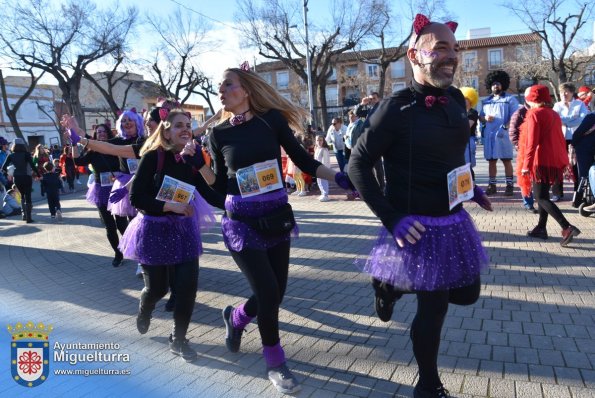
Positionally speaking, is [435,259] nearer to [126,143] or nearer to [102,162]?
[126,143]

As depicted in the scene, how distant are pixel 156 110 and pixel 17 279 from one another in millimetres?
3520

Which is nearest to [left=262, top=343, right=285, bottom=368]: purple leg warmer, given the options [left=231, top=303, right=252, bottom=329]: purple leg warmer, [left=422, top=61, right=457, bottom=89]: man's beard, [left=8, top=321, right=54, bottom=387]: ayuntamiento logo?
[left=231, top=303, right=252, bottom=329]: purple leg warmer

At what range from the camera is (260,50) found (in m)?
34.8

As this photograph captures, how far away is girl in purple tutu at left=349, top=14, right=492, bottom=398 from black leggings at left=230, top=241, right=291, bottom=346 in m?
0.71

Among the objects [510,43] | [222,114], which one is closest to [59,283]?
[222,114]

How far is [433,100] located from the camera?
2.27 m

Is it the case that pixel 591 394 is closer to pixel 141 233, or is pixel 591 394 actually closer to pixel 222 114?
pixel 222 114

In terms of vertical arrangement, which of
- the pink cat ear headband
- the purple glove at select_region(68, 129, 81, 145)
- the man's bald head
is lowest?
the purple glove at select_region(68, 129, 81, 145)

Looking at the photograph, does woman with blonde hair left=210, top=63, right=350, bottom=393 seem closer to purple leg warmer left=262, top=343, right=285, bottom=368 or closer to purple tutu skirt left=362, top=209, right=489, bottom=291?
purple leg warmer left=262, top=343, right=285, bottom=368

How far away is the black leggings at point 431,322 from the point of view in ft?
7.73

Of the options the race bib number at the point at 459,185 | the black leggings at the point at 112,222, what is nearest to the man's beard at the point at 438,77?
the race bib number at the point at 459,185

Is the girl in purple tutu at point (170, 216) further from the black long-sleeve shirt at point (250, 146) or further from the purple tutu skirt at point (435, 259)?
the purple tutu skirt at point (435, 259)

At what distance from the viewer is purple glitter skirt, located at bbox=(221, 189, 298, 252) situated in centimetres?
283

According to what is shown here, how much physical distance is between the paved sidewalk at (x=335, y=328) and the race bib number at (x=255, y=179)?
127 centimetres
